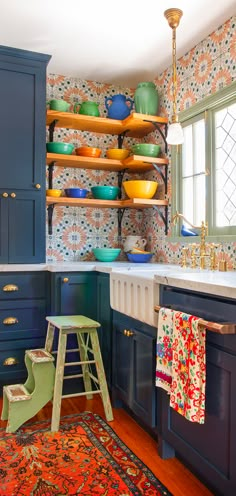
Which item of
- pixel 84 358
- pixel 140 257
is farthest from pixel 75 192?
pixel 84 358

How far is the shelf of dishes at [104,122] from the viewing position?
2.93 meters

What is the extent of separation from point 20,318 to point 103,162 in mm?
1311

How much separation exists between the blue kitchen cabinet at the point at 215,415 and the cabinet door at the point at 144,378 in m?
0.21

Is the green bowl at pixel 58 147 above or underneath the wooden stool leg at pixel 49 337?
above

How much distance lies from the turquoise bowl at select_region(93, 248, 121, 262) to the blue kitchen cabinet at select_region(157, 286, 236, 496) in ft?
4.59

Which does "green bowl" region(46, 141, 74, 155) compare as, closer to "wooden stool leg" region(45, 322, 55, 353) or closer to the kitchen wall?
the kitchen wall

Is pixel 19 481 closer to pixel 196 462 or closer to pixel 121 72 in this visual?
pixel 196 462

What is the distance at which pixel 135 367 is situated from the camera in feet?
6.66

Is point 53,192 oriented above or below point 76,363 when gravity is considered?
above

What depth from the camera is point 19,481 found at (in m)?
1.62

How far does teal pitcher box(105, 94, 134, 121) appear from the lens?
312 centimetres

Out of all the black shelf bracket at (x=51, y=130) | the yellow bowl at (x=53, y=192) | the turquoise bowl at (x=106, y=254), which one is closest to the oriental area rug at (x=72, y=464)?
the turquoise bowl at (x=106, y=254)

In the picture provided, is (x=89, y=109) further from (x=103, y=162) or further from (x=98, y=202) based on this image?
(x=98, y=202)

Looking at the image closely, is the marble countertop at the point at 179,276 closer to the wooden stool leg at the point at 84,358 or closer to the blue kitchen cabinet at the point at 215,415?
the blue kitchen cabinet at the point at 215,415
